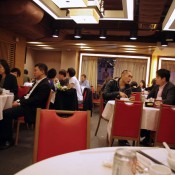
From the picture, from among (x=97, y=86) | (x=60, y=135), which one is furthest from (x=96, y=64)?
(x=60, y=135)

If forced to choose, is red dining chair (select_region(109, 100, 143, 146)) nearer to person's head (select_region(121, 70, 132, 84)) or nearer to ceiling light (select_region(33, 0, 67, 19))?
person's head (select_region(121, 70, 132, 84))

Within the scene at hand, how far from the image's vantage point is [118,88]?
14.3 ft

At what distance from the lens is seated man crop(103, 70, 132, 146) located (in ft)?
14.0

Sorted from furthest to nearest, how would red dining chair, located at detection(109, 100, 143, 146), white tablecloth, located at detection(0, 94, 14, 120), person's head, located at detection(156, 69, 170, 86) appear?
1. person's head, located at detection(156, 69, 170, 86)
2. white tablecloth, located at detection(0, 94, 14, 120)
3. red dining chair, located at detection(109, 100, 143, 146)

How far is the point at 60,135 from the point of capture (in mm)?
1702

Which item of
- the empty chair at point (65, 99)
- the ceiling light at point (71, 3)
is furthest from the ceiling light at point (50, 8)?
the empty chair at point (65, 99)

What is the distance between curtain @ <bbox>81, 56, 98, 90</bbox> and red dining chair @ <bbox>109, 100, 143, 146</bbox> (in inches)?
318

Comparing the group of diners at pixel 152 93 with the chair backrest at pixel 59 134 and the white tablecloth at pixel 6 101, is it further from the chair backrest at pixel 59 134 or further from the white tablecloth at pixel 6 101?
the chair backrest at pixel 59 134

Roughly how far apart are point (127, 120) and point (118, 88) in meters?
1.16

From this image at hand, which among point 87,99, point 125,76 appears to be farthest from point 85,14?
point 87,99

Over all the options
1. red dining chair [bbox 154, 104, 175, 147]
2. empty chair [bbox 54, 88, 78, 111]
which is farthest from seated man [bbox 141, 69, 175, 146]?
empty chair [bbox 54, 88, 78, 111]

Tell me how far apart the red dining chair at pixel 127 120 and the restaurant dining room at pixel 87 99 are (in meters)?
0.01

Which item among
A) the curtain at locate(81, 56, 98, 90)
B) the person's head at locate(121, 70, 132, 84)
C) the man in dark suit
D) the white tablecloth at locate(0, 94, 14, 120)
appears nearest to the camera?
the white tablecloth at locate(0, 94, 14, 120)

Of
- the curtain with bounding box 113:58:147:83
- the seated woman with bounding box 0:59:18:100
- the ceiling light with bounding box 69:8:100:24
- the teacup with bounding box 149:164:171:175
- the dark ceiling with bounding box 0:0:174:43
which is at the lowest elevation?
the teacup with bounding box 149:164:171:175
